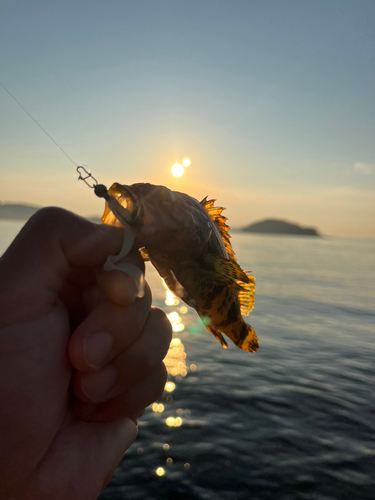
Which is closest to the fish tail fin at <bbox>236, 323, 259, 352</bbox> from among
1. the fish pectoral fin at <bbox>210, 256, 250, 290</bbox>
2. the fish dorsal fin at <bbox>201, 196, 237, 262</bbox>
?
the fish dorsal fin at <bbox>201, 196, 237, 262</bbox>

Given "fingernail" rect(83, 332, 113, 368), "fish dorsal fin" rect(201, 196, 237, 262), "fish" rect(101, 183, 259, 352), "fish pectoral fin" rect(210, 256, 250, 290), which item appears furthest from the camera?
"fish dorsal fin" rect(201, 196, 237, 262)

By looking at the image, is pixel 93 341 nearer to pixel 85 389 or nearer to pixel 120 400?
pixel 85 389

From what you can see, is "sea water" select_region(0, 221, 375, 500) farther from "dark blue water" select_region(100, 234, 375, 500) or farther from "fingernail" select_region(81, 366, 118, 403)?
"fingernail" select_region(81, 366, 118, 403)

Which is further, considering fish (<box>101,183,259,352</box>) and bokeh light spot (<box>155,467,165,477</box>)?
bokeh light spot (<box>155,467,165,477</box>)

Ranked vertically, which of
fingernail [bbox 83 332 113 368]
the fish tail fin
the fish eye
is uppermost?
the fish eye

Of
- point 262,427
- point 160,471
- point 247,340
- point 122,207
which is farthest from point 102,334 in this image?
point 262,427

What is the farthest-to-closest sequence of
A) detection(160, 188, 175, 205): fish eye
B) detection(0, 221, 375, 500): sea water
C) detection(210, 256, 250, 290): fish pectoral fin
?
1. detection(0, 221, 375, 500): sea water
2. detection(210, 256, 250, 290): fish pectoral fin
3. detection(160, 188, 175, 205): fish eye

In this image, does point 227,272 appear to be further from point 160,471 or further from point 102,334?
point 160,471

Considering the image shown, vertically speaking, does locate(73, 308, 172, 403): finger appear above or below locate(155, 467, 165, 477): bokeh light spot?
above
